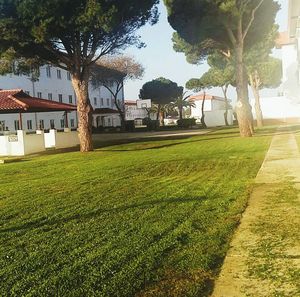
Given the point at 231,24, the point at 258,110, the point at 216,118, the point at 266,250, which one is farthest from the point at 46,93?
the point at 266,250

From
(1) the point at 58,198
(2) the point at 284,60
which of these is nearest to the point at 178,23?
(2) the point at 284,60

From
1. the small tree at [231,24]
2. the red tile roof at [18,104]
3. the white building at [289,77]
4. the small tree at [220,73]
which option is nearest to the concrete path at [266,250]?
the white building at [289,77]

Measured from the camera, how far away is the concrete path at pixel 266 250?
3.56 meters

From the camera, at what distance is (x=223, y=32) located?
26.1m

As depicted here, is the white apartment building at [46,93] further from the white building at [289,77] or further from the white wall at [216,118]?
the white building at [289,77]

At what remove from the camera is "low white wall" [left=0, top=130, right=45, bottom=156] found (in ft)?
72.2

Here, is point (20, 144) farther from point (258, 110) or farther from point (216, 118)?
point (216, 118)

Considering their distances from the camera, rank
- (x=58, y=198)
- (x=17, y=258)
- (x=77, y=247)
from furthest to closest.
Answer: (x=58, y=198) < (x=77, y=247) < (x=17, y=258)

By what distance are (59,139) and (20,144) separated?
3849 mm

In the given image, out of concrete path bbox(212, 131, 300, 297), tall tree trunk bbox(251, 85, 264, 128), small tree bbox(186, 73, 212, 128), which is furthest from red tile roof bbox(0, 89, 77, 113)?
small tree bbox(186, 73, 212, 128)

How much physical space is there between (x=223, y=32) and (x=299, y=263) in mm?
23743

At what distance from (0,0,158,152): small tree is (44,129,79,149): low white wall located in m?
3.85

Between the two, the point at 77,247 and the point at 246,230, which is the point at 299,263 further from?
the point at 77,247

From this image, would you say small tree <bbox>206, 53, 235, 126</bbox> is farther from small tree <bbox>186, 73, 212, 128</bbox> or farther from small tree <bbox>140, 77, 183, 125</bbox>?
small tree <bbox>140, 77, 183, 125</bbox>
